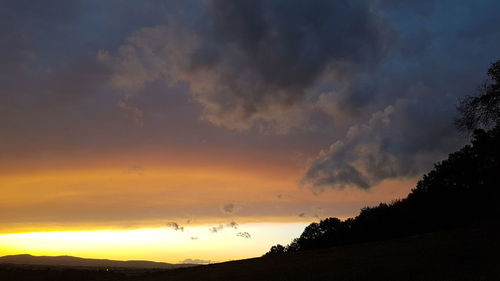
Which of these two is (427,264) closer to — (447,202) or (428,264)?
(428,264)

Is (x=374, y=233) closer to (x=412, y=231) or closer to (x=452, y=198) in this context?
(x=412, y=231)

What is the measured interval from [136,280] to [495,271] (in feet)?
146

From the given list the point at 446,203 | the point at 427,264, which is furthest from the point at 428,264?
the point at 446,203

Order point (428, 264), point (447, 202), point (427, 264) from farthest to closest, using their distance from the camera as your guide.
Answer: point (447, 202), point (427, 264), point (428, 264)

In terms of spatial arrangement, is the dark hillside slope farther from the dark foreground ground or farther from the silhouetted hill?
the silhouetted hill

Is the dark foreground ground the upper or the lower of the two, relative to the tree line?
lower

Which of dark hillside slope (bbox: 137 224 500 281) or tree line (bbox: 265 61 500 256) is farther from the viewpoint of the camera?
tree line (bbox: 265 61 500 256)

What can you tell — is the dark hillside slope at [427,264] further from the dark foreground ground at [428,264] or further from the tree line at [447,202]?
the tree line at [447,202]

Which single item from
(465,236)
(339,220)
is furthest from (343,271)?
(339,220)

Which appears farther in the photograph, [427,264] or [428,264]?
[427,264]

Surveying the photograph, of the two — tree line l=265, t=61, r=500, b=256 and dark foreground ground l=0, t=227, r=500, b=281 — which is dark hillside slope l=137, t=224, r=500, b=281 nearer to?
dark foreground ground l=0, t=227, r=500, b=281

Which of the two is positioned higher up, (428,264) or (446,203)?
(446,203)

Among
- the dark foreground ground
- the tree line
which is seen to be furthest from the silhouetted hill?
the dark foreground ground

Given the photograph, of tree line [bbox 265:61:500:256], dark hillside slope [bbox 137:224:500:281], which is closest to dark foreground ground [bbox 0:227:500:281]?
dark hillside slope [bbox 137:224:500:281]
